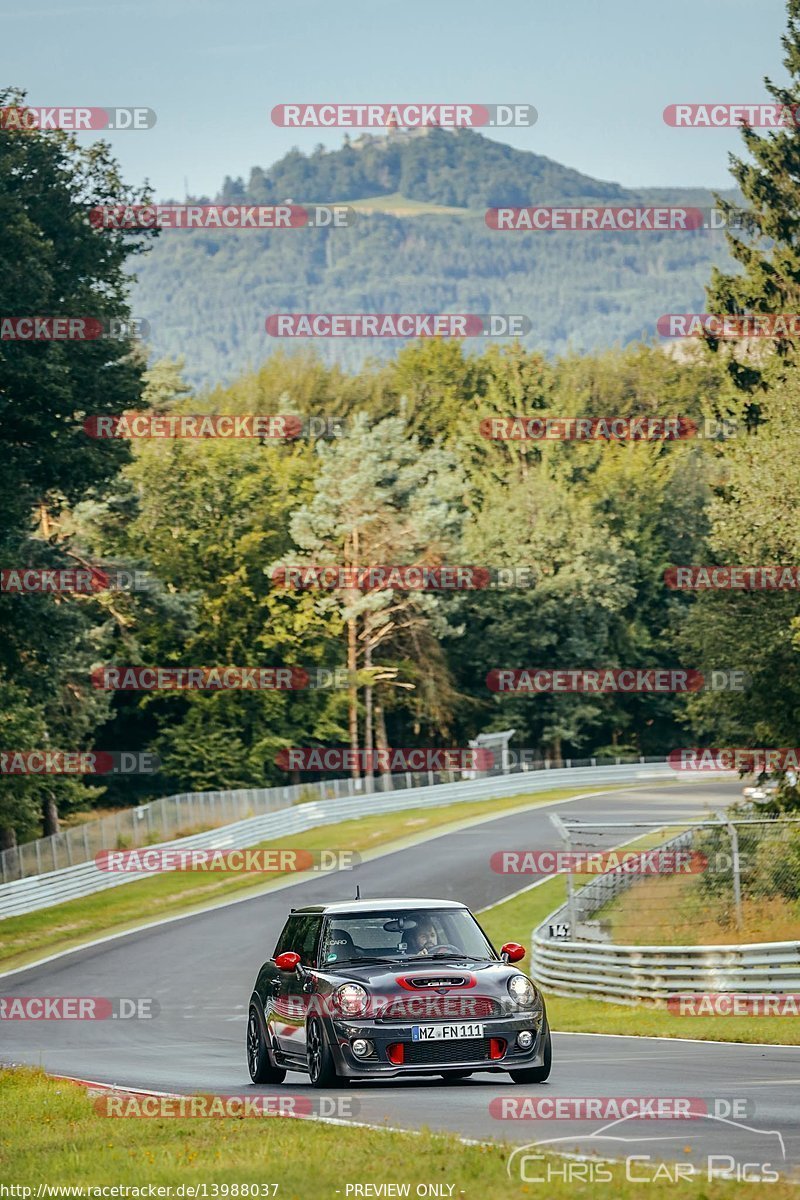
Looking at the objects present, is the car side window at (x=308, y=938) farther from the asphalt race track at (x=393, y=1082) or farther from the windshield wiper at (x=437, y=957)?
the asphalt race track at (x=393, y=1082)

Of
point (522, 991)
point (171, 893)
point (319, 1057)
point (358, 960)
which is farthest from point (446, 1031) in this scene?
Result: point (171, 893)

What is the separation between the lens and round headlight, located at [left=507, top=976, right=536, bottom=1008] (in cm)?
1328

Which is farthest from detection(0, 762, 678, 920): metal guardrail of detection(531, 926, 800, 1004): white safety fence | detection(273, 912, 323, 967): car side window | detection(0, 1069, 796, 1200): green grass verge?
detection(0, 1069, 796, 1200): green grass verge

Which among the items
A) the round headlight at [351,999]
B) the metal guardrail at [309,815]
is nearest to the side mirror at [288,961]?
the round headlight at [351,999]

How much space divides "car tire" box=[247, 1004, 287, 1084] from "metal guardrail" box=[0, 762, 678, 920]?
29474 millimetres

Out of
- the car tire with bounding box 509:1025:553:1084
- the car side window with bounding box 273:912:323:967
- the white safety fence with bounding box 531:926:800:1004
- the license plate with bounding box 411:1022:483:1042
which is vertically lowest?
the white safety fence with bounding box 531:926:800:1004

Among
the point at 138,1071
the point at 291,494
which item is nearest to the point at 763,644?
the point at 138,1071

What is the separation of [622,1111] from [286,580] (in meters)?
66.8

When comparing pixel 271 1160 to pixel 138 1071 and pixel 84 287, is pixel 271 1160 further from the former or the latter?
pixel 84 287

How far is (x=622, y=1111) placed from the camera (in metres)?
11.4

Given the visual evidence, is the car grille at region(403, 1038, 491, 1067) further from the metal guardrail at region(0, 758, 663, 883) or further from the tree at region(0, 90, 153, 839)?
the metal guardrail at region(0, 758, 663, 883)

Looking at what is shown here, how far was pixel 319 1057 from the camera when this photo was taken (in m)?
13.5

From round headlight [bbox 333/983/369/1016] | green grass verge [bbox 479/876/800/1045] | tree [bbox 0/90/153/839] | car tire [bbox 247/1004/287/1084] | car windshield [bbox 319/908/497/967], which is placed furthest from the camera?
tree [bbox 0/90/153/839]

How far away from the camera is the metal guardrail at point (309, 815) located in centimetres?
4553
